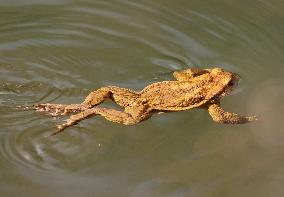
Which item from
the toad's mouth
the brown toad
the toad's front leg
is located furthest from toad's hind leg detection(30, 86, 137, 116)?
the toad's mouth

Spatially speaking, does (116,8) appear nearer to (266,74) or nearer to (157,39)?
(157,39)

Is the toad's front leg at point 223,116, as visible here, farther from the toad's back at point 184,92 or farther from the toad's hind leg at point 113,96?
the toad's hind leg at point 113,96

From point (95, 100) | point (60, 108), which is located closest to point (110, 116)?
point (95, 100)

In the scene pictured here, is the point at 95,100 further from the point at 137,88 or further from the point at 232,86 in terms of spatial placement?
the point at 232,86

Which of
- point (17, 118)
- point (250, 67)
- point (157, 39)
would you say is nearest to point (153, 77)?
point (157, 39)

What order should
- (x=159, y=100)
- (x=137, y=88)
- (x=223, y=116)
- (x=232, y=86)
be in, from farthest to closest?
1. (x=137, y=88)
2. (x=232, y=86)
3. (x=223, y=116)
4. (x=159, y=100)
